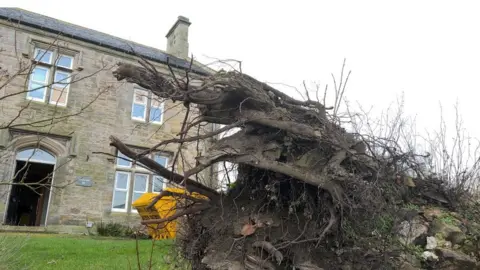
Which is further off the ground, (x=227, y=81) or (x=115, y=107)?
(x=115, y=107)

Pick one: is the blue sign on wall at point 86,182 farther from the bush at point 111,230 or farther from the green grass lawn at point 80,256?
the green grass lawn at point 80,256

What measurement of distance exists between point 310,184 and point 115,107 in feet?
47.2

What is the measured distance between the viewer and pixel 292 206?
12.6 feet

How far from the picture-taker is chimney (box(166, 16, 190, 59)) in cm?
2061

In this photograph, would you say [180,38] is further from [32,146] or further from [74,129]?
[32,146]

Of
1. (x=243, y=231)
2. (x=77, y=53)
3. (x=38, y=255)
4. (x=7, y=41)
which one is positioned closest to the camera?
(x=243, y=231)

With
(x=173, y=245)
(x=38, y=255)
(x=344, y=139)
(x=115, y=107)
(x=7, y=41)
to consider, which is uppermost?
(x=7, y=41)

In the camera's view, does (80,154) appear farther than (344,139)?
Yes

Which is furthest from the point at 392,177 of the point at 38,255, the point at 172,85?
the point at 38,255

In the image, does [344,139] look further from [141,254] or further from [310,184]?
[141,254]

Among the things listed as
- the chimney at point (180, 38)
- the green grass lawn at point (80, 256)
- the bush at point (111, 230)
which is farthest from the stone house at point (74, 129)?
the green grass lawn at point (80, 256)

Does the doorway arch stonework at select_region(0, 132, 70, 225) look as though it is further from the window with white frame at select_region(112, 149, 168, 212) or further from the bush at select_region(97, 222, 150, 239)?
the window with white frame at select_region(112, 149, 168, 212)

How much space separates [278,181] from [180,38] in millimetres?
18276

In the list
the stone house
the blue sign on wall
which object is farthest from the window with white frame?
A: the blue sign on wall
